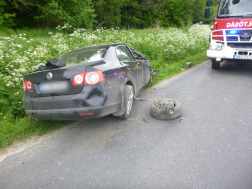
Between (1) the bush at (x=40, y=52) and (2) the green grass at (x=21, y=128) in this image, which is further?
(1) the bush at (x=40, y=52)

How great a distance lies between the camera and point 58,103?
288 centimetres

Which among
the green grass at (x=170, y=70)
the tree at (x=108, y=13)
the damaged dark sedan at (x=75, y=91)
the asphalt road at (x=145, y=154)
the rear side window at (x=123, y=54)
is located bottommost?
the asphalt road at (x=145, y=154)

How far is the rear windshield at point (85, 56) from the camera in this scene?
3484 millimetres

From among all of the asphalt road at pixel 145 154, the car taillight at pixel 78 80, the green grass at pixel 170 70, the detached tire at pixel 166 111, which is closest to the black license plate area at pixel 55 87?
the car taillight at pixel 78 80

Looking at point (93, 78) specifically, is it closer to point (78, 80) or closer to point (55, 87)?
point (78, 80)

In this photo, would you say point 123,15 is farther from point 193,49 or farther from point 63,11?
point 193,49

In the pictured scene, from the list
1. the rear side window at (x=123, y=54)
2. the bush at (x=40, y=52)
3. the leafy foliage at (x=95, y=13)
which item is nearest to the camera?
the rear side window at (x=123, y=54)

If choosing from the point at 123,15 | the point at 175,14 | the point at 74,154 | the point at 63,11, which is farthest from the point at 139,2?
the point at 74,154

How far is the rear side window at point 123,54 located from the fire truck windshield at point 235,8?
4.82 metres

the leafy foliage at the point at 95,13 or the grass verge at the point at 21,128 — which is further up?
the leafy foliage at the point at 95,13

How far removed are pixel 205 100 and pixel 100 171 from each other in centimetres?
341

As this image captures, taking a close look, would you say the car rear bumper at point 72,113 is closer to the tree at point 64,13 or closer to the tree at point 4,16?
the tree at point 4,16

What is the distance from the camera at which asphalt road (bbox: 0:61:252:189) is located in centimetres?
228

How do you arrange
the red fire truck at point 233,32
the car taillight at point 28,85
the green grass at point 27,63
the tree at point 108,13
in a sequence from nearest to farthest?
the car taillight at point 28,85
the green grass at point 27,63
the red fire truck at point 233,32
the tree at point 108,13
